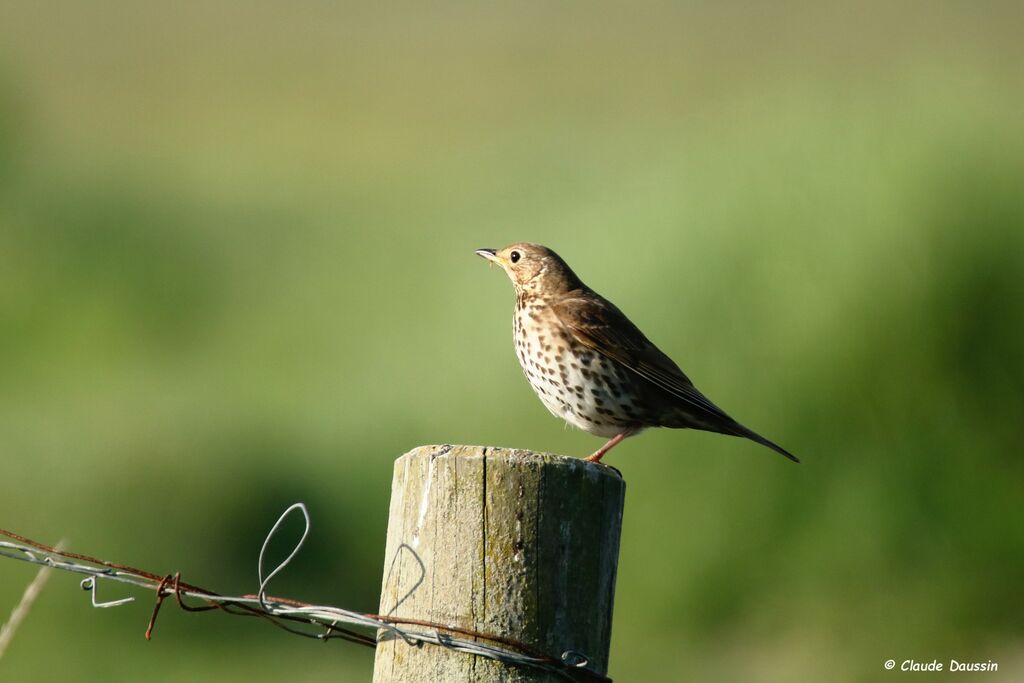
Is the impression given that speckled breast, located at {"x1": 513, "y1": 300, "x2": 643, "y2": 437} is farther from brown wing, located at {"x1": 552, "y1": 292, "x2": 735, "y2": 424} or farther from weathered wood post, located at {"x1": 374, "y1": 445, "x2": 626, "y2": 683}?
weathered wood post, located at {"x1": 374, "y1": 445, "x2": 626, "y2": 683}

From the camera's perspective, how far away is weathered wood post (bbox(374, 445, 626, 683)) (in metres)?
4.18

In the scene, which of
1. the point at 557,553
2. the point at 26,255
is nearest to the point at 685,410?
the point at 557,553

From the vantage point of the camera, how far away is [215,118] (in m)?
43.0

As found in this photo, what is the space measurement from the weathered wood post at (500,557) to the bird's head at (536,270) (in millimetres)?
3773

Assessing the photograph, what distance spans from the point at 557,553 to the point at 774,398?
9861mm

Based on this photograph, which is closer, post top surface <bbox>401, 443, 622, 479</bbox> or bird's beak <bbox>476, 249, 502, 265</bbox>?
post top surface <bbox>401, 443, 622, 479</bbox>

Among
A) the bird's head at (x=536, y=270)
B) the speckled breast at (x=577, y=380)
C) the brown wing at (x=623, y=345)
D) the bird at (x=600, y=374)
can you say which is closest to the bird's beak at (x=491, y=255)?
the bird's head at (x=536, y=270)

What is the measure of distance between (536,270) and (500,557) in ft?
13.3

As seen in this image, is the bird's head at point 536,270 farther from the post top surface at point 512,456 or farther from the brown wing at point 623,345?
the post top surface at point 512,456

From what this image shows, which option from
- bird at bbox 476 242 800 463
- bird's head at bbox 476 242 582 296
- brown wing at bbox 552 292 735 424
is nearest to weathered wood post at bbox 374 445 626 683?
bird at bbox 476 242 800 463

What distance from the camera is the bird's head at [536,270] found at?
26.3ft

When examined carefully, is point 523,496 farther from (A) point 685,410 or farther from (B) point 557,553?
(A) point 685,410

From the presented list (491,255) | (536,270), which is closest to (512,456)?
(536,270)

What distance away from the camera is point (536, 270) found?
8117 mm
